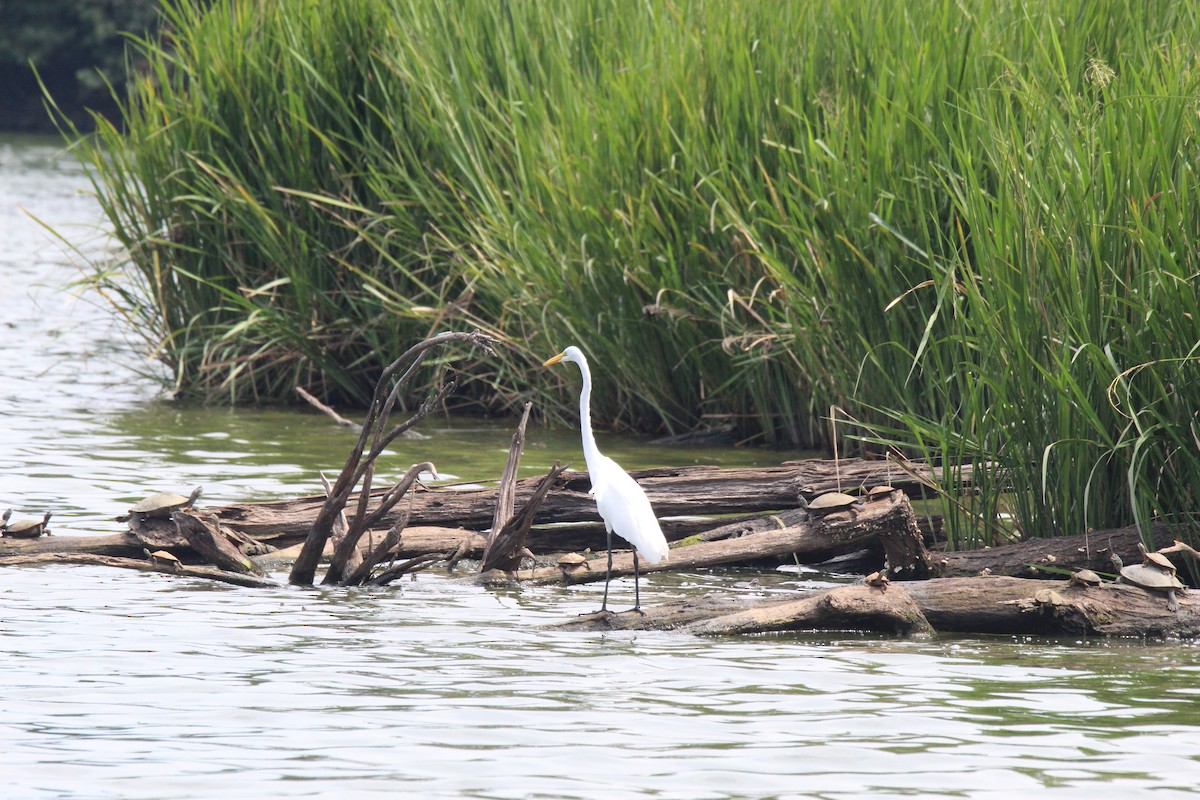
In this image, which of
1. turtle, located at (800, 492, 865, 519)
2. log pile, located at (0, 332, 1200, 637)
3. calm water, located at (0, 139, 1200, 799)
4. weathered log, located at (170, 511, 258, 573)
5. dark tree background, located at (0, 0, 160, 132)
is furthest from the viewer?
dark tree background, located at (0, 0, 160, 132)

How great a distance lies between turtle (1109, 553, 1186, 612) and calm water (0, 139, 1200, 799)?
0.55 feet

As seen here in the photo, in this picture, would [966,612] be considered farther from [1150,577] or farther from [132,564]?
[132,564]

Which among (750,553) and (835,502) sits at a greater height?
(835,502)

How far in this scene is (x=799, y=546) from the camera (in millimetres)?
6129

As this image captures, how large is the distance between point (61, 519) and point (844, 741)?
4.35m

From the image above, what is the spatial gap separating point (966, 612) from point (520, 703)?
1.69m

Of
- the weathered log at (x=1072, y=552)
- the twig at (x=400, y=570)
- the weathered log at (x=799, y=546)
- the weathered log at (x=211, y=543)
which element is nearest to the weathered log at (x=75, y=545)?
the weathered log at (x=211, y=543)

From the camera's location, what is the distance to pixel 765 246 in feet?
26.7

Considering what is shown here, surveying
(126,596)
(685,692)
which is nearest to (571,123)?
(126,596)

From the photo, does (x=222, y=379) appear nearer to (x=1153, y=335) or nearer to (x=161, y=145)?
(x=161, y=145)

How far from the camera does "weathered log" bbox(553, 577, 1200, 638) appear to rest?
5.20 metres

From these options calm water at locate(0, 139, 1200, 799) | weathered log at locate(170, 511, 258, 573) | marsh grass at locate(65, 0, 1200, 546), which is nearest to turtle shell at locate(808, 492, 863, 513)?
marsh grass at locate(65, 0, 1200, 546)

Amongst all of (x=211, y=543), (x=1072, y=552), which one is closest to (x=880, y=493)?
(x=1072, y=552)

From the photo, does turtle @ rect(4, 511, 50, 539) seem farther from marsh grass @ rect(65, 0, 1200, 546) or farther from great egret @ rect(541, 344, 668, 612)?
marsh grass @ rect(65, 0, 1200, 546)
